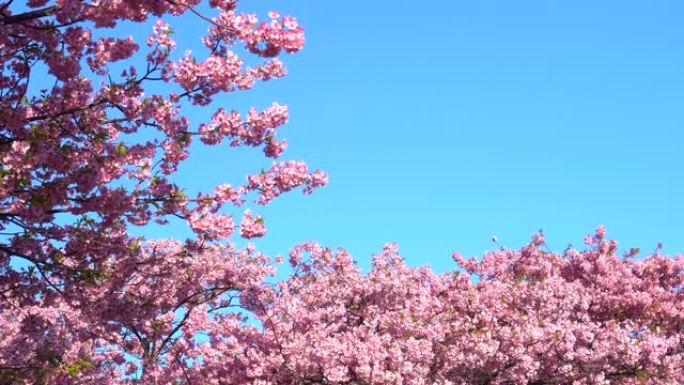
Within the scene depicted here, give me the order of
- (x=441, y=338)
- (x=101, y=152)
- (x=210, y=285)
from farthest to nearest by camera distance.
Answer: (x=210, y=285) → (x=441, y=338) → (x=101, y=152)

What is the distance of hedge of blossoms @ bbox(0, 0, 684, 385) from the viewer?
9203 millimetres

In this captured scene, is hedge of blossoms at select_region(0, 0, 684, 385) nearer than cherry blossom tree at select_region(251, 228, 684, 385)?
Yes

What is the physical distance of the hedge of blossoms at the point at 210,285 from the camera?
920 cm

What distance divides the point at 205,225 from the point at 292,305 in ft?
17.2

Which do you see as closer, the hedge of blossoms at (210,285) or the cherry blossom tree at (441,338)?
the hedge of blossoms at (210,285)

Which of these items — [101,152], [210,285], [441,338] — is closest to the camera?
[101,152]

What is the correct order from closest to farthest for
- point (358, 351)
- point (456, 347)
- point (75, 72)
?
point (75, 72) → point (358, 351) → point (456, 347)

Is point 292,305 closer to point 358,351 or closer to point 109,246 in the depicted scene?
point 358,351

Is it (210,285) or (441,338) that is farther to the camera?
(210,285)

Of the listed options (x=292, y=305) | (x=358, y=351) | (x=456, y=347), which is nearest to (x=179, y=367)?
(x=292, y=305)

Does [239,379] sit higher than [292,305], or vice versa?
[292,305]

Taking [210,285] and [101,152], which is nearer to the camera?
[101,152]

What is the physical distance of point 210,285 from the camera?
18375mm

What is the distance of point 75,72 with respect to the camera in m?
9.42
